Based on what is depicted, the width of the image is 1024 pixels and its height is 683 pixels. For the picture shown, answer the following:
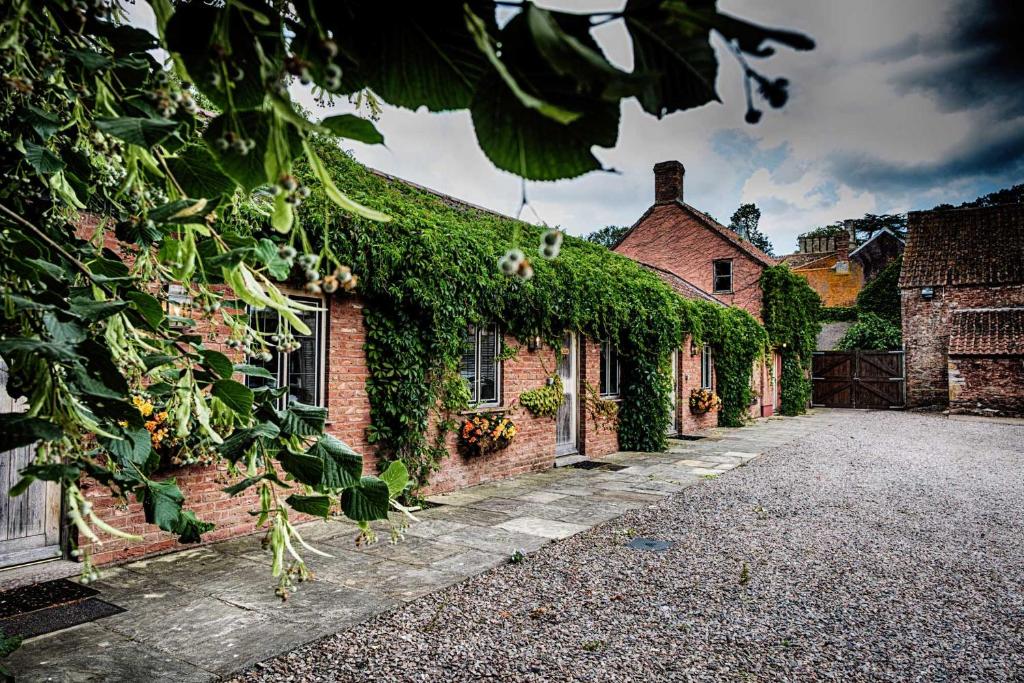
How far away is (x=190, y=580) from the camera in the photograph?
482 centimetres

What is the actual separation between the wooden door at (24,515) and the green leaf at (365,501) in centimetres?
477

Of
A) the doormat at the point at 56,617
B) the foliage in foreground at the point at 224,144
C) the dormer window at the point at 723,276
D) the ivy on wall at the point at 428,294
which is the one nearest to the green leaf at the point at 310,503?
the foliage in foreground at the point at 224,144

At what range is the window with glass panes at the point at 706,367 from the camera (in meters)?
17.0

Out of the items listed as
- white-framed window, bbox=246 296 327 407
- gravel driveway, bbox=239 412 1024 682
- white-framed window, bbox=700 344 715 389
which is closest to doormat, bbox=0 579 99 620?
gravel driveway, bbox=239 412 1024 682

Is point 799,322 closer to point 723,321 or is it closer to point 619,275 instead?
point 723,321

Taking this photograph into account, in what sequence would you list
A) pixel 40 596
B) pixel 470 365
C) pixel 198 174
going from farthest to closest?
1. pixel 470 365
2. pixel 40 596
3. pixel 198 174

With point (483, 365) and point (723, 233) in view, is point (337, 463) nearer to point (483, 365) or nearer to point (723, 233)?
point (483, 365)

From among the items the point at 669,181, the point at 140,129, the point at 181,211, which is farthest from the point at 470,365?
the point at 669,181

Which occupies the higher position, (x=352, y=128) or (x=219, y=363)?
(x=352, y=128)

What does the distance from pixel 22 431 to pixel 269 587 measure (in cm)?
420

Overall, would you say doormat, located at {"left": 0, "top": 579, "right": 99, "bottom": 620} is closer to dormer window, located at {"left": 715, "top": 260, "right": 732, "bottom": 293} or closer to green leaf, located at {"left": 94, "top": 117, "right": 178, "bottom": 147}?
green leaf, located at {"left": 94, "top": 117, "right": 178, "bottom": 147}

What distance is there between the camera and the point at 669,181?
2461cm

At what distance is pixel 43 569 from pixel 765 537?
22.4 feet

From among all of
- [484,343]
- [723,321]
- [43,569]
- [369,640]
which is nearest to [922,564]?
[369,640]
